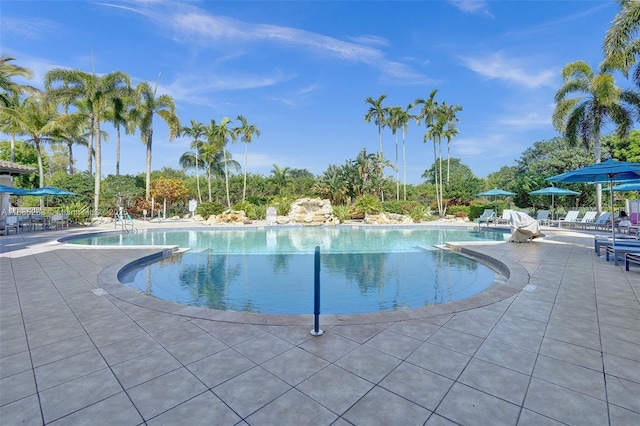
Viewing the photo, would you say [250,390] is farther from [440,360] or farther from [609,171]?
[609,171]

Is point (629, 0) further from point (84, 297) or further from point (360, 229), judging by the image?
point (84, 297)

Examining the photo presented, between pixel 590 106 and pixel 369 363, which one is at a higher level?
pixel 590 106

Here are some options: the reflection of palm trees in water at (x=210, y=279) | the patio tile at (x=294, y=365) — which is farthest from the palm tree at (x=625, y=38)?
the patio tile at (x=294, y=365)

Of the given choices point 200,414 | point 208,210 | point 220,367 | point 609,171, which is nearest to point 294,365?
point 220,367

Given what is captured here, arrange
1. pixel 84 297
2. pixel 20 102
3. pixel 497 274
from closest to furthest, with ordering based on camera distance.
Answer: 1. pixel 84 297
2. pixel 497 274
3. pixel 20 102

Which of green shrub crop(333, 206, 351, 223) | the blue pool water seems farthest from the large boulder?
the blue pool water

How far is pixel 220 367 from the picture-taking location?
256 cm

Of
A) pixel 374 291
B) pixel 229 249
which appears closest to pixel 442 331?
pixel 374 291

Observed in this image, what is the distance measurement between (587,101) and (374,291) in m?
18.4

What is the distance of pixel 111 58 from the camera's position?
20.9 meters

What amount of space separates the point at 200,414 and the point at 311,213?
19395 millimetres

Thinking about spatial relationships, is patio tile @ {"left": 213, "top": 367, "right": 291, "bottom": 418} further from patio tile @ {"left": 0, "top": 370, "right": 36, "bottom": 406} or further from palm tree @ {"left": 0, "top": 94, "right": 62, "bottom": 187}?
palm tree @ {"left": 0, "top": 94, "right": 62, "bottom": 187}

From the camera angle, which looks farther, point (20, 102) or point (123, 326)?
point (20, 102)

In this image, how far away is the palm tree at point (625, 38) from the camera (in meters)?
9.39
